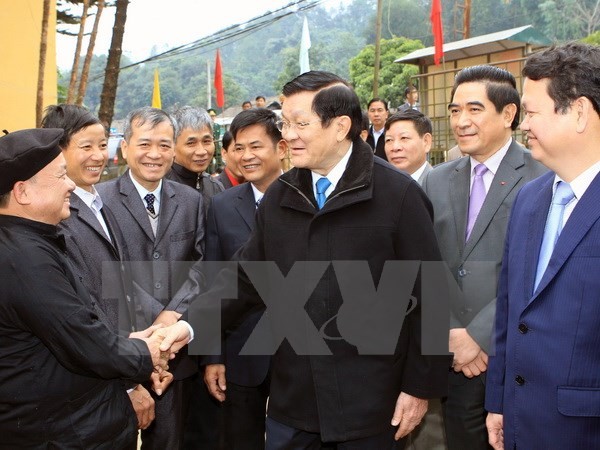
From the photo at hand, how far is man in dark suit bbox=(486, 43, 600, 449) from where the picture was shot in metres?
1.99

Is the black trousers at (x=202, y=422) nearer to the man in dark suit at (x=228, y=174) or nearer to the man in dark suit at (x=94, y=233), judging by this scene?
the man in dark suit at (x=94, y=233)

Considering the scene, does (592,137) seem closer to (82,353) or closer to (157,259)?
(82,353)

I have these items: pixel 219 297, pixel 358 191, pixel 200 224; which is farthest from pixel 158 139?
pixel 358 191

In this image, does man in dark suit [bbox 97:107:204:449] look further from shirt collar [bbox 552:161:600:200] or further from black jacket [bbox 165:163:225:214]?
shirt collar [bbox 552:161:600:200]

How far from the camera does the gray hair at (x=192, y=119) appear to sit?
13.5ft

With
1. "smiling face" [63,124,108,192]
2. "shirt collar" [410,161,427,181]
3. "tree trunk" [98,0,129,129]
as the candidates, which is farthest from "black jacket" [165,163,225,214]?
"tree trunk" [98,0,129,129]

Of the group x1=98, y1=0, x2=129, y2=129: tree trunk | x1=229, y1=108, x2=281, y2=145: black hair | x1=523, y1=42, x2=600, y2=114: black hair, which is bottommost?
x1=523, y1=42, x2=600, y2=114: black hair

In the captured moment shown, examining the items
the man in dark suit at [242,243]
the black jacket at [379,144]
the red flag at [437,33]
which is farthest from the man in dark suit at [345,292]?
the red flag at [437,33]

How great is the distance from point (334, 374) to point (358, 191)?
2.24ft

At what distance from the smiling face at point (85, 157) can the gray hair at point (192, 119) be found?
87 centimetres

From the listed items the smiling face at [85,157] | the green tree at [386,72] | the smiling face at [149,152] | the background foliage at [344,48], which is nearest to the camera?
the smiling face at [85,157]

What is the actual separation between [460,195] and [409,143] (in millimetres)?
1473

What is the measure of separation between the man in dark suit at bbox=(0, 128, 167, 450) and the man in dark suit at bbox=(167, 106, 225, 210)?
1.76 meters

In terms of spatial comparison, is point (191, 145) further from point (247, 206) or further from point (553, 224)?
point (553, 224)
